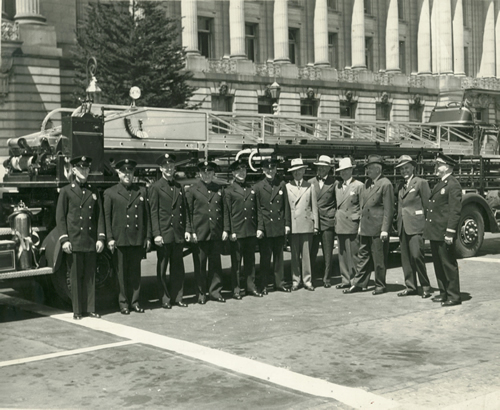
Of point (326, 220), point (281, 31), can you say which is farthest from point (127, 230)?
point (281, 31)

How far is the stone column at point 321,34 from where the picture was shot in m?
53.6

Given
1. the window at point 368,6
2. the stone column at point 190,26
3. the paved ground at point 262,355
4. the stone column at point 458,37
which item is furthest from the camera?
the stone column at point 458,37

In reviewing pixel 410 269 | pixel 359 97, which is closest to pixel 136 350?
pixel 410 269

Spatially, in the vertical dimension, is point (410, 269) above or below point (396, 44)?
below

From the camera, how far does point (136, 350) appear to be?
27.3ft

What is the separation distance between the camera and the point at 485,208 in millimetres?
16078

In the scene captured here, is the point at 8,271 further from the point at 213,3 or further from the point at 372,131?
the point at 213,3

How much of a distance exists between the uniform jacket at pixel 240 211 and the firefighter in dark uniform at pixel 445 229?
257cm

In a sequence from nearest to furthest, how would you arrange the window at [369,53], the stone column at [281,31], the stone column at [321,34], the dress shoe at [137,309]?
the dress shoe at [137,309]
the stone column at [281,31]
the stone column at [321,34]
the window at [369,53]

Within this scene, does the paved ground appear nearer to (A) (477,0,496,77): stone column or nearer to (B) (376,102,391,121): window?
(B) (376,102,391,121): window

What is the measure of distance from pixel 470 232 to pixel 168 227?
738 centimetres

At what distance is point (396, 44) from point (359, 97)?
7117mm

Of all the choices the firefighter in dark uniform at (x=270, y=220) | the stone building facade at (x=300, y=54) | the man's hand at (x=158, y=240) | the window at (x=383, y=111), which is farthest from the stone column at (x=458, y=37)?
the man's hand at (x=158, y=240)

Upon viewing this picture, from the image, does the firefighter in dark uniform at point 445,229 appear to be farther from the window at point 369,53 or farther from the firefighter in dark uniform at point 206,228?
the window at point 369,53
